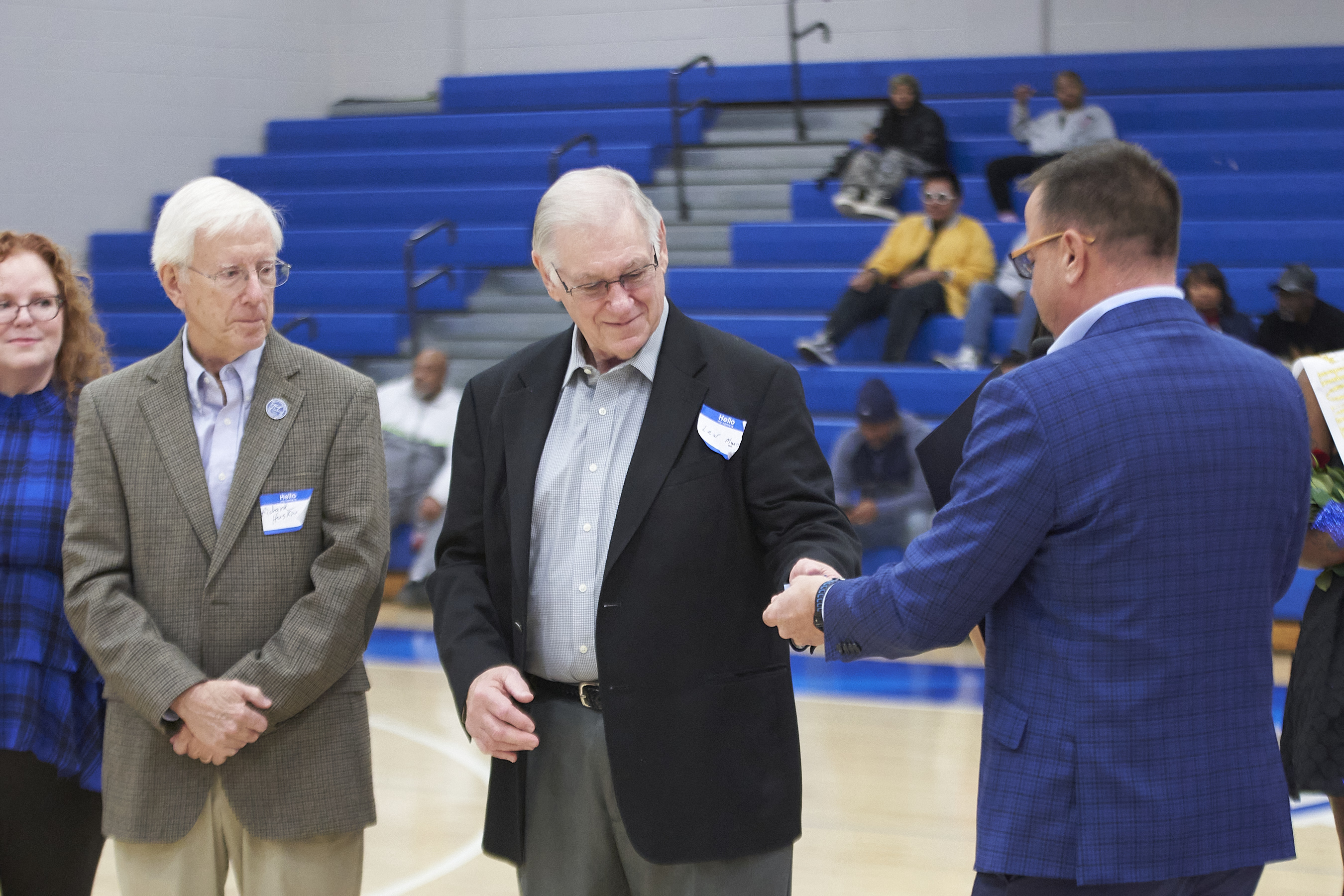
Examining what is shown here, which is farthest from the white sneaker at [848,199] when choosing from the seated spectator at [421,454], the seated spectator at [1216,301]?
the seated spectator at [421,454]

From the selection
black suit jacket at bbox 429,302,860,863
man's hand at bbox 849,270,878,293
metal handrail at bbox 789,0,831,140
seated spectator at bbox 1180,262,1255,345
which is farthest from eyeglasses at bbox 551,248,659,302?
metal handrail at bbox 789,0,831,140

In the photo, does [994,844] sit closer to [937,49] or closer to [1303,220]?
[1303,220]

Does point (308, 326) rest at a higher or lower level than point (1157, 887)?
lower

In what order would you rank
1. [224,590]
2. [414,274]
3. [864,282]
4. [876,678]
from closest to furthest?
[224,590], [876,678], [864,282], [414,274]

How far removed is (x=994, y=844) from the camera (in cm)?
163

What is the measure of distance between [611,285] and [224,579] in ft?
2.64

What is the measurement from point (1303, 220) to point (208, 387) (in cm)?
721

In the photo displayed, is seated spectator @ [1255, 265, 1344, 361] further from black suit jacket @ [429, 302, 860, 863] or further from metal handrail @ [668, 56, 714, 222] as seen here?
black suit jacket @ [429, 302, 860, 863]

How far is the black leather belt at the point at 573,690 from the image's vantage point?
1975 millimetres

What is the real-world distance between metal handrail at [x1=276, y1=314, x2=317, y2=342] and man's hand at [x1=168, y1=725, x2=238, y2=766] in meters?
6.84

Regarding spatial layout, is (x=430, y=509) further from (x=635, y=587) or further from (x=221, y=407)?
(x=635, y=587)

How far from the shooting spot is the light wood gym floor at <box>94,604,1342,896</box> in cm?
350

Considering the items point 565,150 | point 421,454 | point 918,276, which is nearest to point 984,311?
point 918,276

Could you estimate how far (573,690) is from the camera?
6.57 ft
